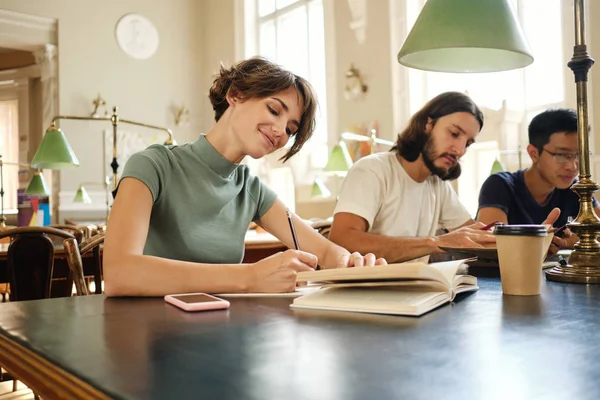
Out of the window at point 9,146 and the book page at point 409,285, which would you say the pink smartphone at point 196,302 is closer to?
the book page at point 409,285

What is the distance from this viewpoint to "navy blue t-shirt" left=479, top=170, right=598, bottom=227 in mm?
2365

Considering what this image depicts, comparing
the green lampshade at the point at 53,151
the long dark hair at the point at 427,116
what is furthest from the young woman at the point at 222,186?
the green lampshade at the point at 53,151

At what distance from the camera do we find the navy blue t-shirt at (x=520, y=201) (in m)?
2.37

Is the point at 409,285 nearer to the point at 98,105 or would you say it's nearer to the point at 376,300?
the point at 376,300

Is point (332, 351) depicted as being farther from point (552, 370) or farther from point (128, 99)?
point (128, 99)

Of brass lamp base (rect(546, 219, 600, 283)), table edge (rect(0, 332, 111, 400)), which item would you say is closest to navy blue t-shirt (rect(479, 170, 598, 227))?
brass lamp base (rect(546, 219, 600, 283))

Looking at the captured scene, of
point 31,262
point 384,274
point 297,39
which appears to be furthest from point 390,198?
point 297,39

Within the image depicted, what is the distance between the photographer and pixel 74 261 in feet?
4.87

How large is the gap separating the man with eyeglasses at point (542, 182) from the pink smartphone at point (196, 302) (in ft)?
5.25

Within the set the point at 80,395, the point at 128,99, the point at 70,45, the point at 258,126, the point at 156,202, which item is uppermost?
the point at 70,45

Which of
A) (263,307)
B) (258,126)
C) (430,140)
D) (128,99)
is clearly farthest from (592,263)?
(128,99)

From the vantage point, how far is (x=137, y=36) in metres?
8.36

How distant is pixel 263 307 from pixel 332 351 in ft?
1.05

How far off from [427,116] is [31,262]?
175 centimetres
